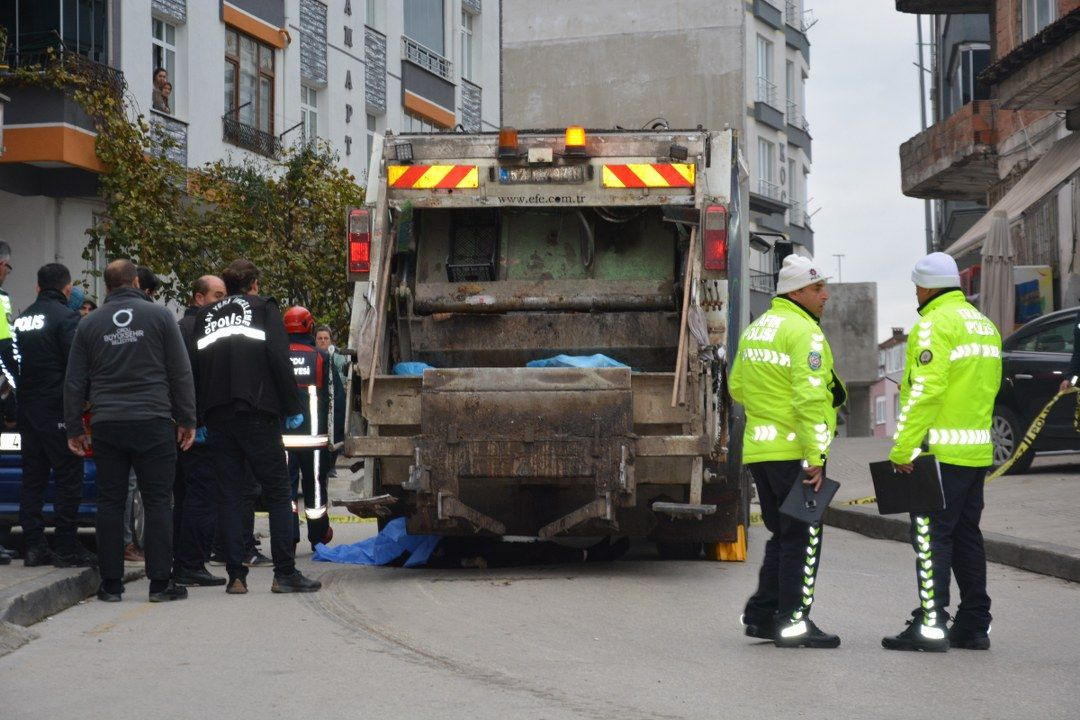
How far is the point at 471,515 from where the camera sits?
31.6 ft

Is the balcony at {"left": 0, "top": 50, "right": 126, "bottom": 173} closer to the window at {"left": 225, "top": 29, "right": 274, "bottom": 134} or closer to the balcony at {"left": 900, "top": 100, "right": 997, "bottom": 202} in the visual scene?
the window at {"left": 225, "top": 29, "right": 274, "bottom": 134}

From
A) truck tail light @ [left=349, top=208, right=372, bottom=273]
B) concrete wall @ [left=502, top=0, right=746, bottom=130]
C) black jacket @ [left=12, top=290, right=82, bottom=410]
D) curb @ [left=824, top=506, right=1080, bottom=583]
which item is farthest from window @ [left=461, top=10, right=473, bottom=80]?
black jacket @ [left=12, top=290, right=82, bottom=410]

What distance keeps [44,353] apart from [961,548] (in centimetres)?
555

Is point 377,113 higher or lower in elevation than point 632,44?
higher

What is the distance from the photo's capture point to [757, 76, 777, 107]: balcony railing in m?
49.2

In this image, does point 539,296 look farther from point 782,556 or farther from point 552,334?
point 782,556

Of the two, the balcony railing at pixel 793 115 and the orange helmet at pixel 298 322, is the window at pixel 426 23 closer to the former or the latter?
the balcony railing at pixel 793 115

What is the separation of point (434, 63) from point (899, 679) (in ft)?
92.3

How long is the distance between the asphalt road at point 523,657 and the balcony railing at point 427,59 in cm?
2337

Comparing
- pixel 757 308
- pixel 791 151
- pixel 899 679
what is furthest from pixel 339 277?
pixel 791 151

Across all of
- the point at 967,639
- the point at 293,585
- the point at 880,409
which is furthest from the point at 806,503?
the point at 880,409

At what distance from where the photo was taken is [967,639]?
7332 millimetres

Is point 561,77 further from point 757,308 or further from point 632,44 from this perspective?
point 757,308

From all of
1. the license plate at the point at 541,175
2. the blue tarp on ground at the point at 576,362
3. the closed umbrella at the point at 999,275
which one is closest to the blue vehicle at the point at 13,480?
the blue tarp on ground at the point at 576,362
